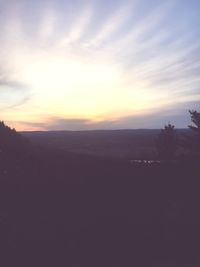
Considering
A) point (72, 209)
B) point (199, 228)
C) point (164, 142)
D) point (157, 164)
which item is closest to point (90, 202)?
point (72, 209)

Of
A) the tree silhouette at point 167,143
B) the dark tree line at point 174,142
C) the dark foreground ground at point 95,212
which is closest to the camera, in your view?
the dark foreground ground at point 95,212

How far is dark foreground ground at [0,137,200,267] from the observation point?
10.0 metres

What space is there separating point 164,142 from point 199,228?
28.4 metres

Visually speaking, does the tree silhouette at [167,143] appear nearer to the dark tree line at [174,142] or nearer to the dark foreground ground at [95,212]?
the dark tree line at [174,142]

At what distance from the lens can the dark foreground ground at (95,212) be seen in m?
10.0

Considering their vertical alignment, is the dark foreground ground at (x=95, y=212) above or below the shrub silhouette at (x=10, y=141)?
below

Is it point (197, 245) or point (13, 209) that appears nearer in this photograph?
point (13, 209)

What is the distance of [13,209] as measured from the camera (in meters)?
9.95

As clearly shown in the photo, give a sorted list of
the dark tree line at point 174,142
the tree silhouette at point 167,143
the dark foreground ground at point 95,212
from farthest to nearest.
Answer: the tree silhouette at point 167,143 → the dark tree line at point 174,142 → the dark foreground ground at point 95,212

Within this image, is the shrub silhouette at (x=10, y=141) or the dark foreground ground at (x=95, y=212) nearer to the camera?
the dark foreground ground at (x=95, y=212)

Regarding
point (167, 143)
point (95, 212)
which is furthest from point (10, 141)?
point (167, 143)

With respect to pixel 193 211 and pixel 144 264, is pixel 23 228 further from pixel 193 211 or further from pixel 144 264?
pixel 193 211

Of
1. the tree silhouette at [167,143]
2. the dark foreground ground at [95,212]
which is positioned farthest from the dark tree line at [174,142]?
the dark foreground ground at [95,212]

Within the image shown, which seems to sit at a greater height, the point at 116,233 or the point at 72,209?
the point at 72,209
